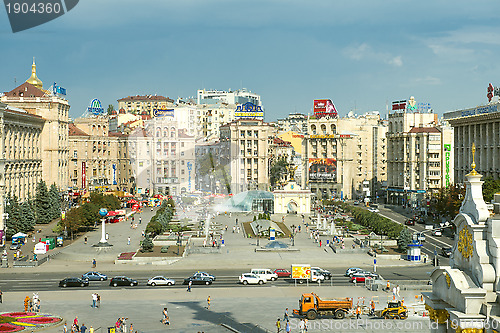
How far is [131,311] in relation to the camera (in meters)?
46.6

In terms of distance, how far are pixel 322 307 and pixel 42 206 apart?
73.2 metres

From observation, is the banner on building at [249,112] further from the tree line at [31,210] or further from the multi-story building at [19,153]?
the tree line at [31,210]

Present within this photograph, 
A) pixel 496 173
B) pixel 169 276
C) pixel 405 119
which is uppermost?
pixel 405 119

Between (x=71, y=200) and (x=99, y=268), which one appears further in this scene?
(x=71, y=200)

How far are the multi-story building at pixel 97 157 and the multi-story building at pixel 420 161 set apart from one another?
66.6 meters

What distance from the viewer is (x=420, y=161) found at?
140125 mm

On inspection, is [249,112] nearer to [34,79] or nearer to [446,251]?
[34,79]

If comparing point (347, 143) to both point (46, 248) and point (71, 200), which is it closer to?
point (71, 200)

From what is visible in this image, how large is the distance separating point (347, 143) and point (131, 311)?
11561 centimetres

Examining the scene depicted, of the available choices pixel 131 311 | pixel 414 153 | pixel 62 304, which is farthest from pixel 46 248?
pixel 414 153

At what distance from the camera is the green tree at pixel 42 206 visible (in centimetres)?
10381

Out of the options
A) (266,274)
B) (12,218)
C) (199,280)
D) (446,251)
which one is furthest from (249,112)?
(199,280)

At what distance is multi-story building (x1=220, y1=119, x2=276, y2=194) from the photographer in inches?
6240

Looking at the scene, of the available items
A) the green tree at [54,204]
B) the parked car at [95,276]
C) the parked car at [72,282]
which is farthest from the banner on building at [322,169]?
the parked car at [72,282]
